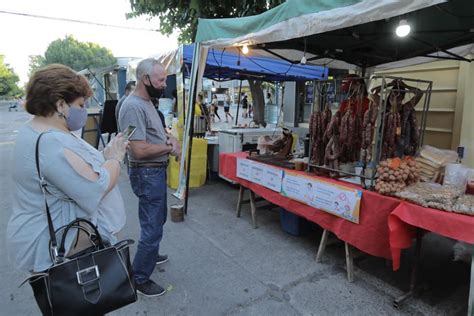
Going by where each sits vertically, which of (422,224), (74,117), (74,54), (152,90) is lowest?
(422,224)

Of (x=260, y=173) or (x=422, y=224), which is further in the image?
(x=260, y=173)

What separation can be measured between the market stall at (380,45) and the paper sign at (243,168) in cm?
7

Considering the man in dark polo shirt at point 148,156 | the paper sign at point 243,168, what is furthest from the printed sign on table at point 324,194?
the man in dark polo shirt at point 148,156

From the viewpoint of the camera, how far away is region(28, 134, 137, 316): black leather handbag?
4.08 ft

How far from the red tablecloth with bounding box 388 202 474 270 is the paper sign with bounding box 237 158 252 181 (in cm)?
197

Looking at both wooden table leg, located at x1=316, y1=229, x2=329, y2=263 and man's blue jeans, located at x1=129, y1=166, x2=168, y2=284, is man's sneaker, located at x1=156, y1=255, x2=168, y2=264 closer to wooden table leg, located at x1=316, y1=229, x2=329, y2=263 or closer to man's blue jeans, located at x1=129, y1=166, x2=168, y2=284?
man's blue jeans, located at x1=129, y1=166, x2=168, y2=284

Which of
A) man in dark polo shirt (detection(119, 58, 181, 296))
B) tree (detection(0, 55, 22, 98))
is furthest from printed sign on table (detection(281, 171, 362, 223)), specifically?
tree (detection(0, 55, 22, 98))

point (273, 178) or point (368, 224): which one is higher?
point (273, 178)

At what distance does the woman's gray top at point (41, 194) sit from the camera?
1.26m

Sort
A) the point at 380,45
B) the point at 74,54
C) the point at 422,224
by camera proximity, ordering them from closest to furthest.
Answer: the point at 422,224 → the point at 380,45 → the point at 74,54

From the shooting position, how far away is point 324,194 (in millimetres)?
2896

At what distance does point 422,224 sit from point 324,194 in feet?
2.87

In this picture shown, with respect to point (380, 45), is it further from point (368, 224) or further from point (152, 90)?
point (152, 90)

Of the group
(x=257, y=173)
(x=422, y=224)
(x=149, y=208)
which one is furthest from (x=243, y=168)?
(x=422, y=224)
